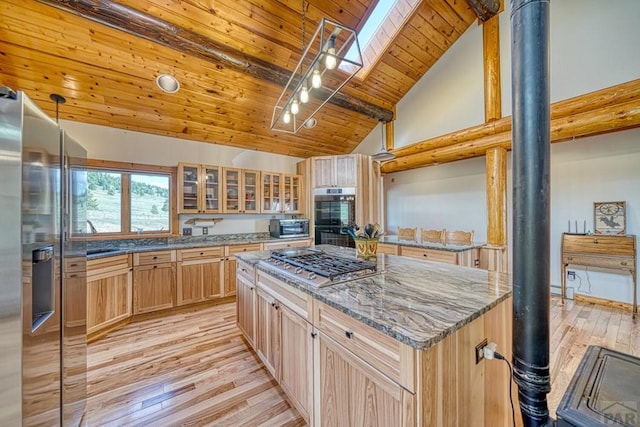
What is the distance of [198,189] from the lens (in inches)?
150

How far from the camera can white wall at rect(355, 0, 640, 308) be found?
301 cm

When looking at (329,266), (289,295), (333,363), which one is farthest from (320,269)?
(333,363)

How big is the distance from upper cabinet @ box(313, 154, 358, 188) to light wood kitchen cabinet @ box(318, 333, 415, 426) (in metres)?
3.57

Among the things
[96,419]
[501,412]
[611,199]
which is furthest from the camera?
[611,199]

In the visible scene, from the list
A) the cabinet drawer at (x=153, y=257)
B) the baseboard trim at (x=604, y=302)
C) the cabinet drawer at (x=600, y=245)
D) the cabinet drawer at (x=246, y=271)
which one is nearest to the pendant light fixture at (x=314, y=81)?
the cabinet drawer at (x=246, y=271)

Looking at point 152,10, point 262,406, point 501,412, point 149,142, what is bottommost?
point 262,406

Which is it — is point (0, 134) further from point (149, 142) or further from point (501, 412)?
point (149, 142)

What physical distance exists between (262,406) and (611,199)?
4885 millimetres

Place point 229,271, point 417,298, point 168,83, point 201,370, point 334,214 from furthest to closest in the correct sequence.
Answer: point 334,214, point 229,271, point 168,83, point 201,370, point 417,298

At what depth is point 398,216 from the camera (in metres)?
5.63

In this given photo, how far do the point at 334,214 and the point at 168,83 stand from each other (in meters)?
3.10

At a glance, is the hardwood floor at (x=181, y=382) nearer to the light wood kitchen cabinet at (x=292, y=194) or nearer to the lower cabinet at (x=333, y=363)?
the lower cabinet at (x=333, y=363)

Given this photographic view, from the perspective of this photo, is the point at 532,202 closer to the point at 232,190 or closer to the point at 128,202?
the point at 232,190

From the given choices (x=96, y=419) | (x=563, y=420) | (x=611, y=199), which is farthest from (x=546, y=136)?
(x=611, y=199)
